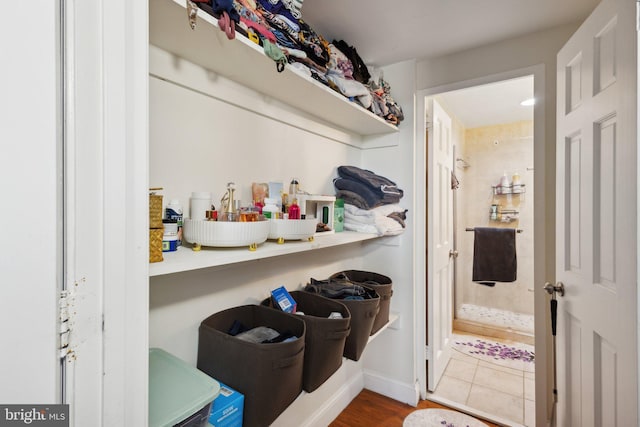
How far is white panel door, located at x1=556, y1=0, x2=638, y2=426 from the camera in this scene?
795mm

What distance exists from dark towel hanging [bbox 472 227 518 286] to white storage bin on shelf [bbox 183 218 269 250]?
2786 millimetres

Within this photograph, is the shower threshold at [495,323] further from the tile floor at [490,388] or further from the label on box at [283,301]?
the label on box at [283,301]

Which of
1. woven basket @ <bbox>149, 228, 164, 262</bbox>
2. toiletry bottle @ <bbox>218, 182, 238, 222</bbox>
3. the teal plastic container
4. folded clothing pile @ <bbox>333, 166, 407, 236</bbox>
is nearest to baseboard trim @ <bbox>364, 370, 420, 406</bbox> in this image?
folded clothing pile @ <bbox>333, 166, 407, 236</bbox>

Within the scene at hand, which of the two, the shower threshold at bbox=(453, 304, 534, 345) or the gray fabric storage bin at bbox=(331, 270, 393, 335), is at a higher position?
the gray fabric storage bin at bbox=(331, 270, 393, 335)

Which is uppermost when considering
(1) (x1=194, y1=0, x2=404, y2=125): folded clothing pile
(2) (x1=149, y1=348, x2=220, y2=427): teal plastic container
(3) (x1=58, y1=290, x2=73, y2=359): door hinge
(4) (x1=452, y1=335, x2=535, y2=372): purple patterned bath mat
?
(1) (x1=194, y1=0, x2=404, y2=125): folded clothing pile

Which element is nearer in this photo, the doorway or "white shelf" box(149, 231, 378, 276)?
"white shelf" box(149, 231, 378, 276)

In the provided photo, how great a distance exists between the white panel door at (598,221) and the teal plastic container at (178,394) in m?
1.09

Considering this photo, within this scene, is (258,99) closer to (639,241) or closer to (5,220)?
(5,220)

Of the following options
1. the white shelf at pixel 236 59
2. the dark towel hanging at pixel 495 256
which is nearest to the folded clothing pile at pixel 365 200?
the white shelf at pixel 236 59

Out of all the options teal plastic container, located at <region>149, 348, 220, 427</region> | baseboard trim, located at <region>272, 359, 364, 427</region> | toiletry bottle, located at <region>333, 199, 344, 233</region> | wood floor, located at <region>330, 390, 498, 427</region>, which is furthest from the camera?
wood floor, located at <region>330, 390, 498, 427</region>

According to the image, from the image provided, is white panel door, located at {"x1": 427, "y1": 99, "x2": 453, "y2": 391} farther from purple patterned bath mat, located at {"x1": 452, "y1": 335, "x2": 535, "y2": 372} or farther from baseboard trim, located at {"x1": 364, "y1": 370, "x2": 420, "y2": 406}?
purple patterned bath mat, located at {"x1": 452, "y1": 335, "x2": 535, "y2": 372}

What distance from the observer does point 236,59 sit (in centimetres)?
91

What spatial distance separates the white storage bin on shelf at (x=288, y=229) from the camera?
100cm

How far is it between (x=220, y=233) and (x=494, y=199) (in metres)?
3.54
